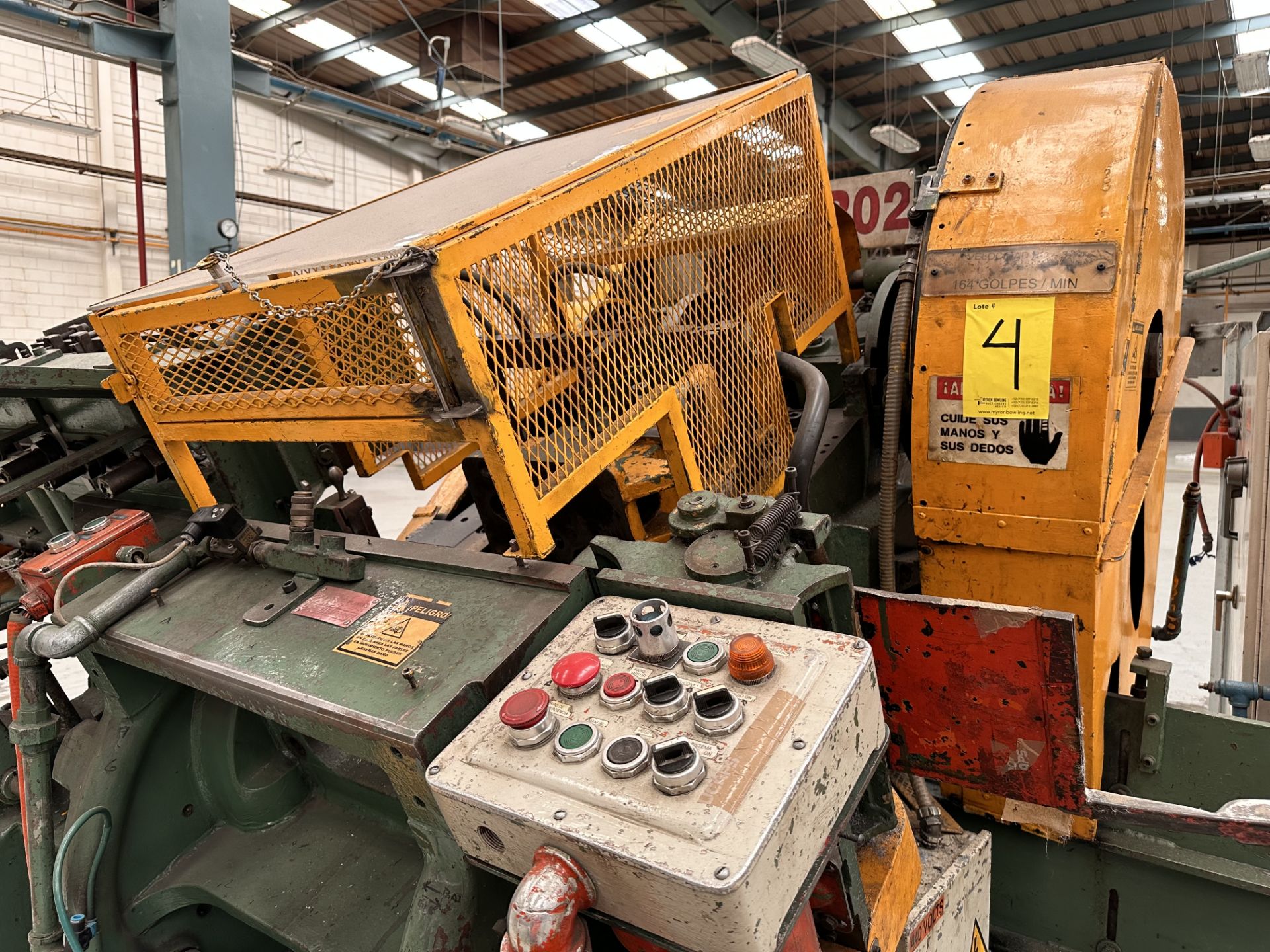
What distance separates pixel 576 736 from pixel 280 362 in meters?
0.94

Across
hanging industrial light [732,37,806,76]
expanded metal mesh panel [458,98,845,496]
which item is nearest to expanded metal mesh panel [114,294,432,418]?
expanded metal mesh panel [458,98,845,496]

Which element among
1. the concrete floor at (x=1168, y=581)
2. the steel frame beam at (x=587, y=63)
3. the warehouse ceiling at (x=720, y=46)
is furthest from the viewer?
the steel frame beam at (x=587, y=63)

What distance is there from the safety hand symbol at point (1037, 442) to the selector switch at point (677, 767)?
3.01ft

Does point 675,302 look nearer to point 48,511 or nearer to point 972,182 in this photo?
point 972,182

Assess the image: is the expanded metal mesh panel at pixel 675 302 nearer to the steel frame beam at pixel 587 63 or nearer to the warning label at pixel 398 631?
the warning label at pixel 398 631

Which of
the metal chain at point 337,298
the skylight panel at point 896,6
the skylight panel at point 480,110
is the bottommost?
the metal chain at point 337,298

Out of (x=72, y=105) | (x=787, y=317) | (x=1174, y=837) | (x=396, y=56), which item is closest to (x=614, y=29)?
(x=396, y=56)

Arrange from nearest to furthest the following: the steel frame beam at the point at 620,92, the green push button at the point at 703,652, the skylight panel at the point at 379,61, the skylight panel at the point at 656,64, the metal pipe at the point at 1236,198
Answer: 1. the green push button at the point at 703,652
2. the metal pipe at the point at 1236,198
3. the skylight panel at the point at 656,64
4. the skylight panel at the point at 379,61
5. the steel frame beam at the point at 620,92

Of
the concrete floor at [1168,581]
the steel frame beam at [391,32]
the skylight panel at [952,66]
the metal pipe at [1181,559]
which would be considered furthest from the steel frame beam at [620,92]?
the metal pipe at [1181,559]

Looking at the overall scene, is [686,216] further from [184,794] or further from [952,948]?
[184,794]

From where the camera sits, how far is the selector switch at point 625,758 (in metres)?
0.81

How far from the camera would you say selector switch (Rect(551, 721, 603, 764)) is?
2.80 ft

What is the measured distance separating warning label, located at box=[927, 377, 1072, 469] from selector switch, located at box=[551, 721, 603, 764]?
0.93m

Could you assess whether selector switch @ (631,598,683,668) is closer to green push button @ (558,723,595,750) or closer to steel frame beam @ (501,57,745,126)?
green push button @ (558,723,595,750)
